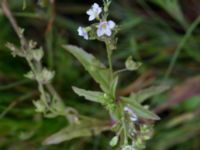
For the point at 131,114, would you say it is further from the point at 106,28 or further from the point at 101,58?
the point at 101,58

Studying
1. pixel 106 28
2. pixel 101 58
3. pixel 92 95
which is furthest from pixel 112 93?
pixel 101 58

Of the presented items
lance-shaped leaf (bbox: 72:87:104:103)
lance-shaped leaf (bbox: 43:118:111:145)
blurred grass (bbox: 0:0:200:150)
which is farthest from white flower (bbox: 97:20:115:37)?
blurred grass (bbox: 0:0:200:150)

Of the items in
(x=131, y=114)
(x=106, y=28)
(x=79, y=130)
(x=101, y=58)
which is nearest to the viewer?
(x=106, y=28)

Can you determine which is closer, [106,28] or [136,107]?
[106,28]

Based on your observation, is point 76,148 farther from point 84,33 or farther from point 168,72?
point 84,33

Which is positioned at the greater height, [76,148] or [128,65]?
[76,148]

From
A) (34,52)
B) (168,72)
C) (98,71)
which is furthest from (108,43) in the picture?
(168,72)

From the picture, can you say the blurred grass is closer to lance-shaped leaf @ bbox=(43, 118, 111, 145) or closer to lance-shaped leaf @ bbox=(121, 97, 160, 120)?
lance-shaped leaf @ bbox=(43, 118, 111, 145)
